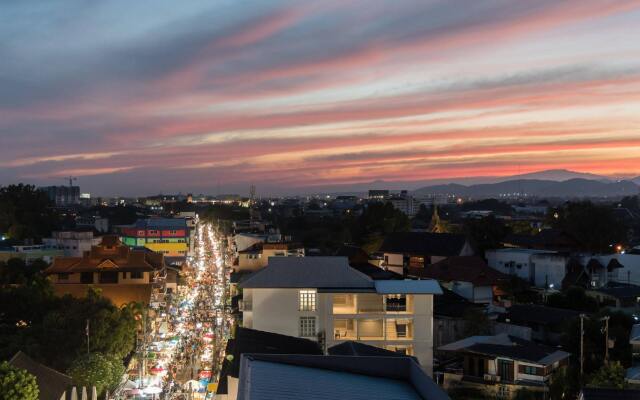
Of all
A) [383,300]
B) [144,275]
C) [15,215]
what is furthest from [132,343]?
[15,215]

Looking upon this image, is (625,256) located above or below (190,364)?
above

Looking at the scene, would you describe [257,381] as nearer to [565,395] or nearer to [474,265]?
[565,395]

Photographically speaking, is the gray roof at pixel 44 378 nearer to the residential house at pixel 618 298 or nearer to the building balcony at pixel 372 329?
the building balcony at pixel 372 329

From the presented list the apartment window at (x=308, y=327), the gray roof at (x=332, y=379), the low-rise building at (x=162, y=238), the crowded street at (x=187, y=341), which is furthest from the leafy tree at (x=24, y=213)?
the gray roof at (x=332, y=379)

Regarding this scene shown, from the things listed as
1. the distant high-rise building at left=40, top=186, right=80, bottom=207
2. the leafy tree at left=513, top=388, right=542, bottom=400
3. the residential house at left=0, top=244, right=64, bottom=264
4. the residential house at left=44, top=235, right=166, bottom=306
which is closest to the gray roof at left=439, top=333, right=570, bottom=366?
the leafy tree at left=513, top=388, right=542, bottom=400

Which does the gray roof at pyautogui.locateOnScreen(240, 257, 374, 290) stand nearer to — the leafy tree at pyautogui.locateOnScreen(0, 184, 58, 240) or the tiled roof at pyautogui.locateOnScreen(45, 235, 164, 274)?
the tiled roof at pyautogui.locateOnScreen(45, 235, 164, 274)

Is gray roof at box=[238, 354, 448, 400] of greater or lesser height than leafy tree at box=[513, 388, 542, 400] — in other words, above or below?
above
